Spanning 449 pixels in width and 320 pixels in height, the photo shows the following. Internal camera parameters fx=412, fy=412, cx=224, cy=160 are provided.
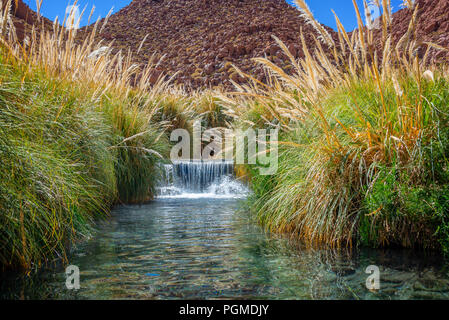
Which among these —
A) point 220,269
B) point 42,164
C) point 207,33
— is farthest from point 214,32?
point 220,269

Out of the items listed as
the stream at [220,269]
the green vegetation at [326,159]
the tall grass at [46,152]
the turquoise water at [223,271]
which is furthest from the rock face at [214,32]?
the turquoise water at [223,271]

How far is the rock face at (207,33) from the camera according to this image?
2965 centimetres

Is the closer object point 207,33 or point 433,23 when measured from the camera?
point 433,23

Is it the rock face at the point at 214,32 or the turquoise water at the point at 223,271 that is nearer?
the turquoise water at the point at 223,271

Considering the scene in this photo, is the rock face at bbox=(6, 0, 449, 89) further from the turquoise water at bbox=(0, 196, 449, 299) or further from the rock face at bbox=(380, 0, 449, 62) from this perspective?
the turquoise water at bbox=(0, 196, 449, 299)

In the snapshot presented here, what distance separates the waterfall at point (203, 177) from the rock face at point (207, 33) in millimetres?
19914

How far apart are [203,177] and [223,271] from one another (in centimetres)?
526

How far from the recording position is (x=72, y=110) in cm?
349

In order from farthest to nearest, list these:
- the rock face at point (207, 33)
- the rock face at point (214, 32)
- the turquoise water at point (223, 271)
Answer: the rock face at point (207, 33), the rock face at point (214, 32), the turquoise water at point (223, 271)

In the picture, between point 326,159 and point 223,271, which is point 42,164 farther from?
point 326,159

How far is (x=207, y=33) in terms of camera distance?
35062 millimetres

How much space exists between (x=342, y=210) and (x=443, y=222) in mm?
622

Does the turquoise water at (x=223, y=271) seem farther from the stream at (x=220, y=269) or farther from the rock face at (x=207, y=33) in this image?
the rock face at (x=207, y=33)
